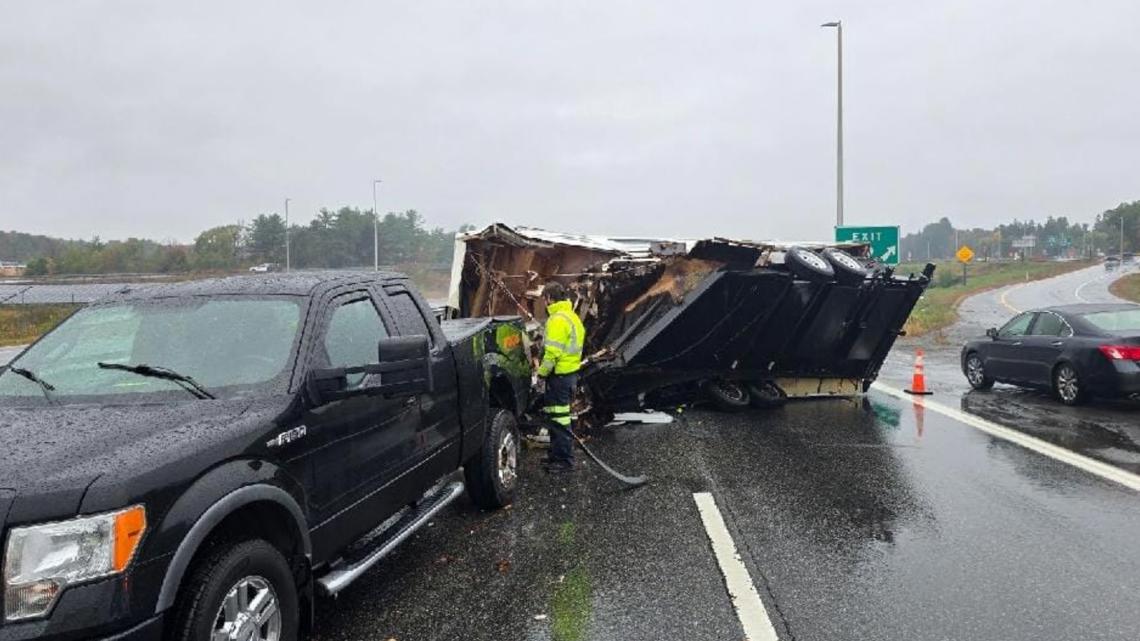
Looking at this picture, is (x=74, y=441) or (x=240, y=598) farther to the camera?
(x=240, y=598)

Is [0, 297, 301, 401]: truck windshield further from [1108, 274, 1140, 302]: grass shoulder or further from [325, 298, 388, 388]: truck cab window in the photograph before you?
[1108, 274, 1140, 302]: grass shoulder

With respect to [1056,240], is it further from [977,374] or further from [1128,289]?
[977,374]

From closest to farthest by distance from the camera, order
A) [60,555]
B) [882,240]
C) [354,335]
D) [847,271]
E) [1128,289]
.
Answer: [60,555] → [354,335] → [847,271] → [882,240] → [1128,289]

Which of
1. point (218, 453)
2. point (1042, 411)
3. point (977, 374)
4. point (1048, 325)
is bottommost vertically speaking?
point (1042, 411)

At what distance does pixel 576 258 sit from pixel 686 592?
634cm

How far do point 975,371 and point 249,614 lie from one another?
12619 millimetres

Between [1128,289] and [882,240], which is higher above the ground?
[882,240]

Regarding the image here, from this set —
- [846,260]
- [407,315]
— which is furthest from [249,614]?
[846,260]

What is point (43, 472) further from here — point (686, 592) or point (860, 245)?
point (860, 245)

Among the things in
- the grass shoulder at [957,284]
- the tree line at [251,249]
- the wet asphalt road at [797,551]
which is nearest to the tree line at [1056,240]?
the grass shoulder at [957,284]

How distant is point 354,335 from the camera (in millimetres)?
4387

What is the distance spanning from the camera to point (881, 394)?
40.0 ft

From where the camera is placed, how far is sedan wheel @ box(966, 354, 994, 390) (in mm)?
12805

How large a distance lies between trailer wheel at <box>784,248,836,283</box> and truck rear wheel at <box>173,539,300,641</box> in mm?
7493
